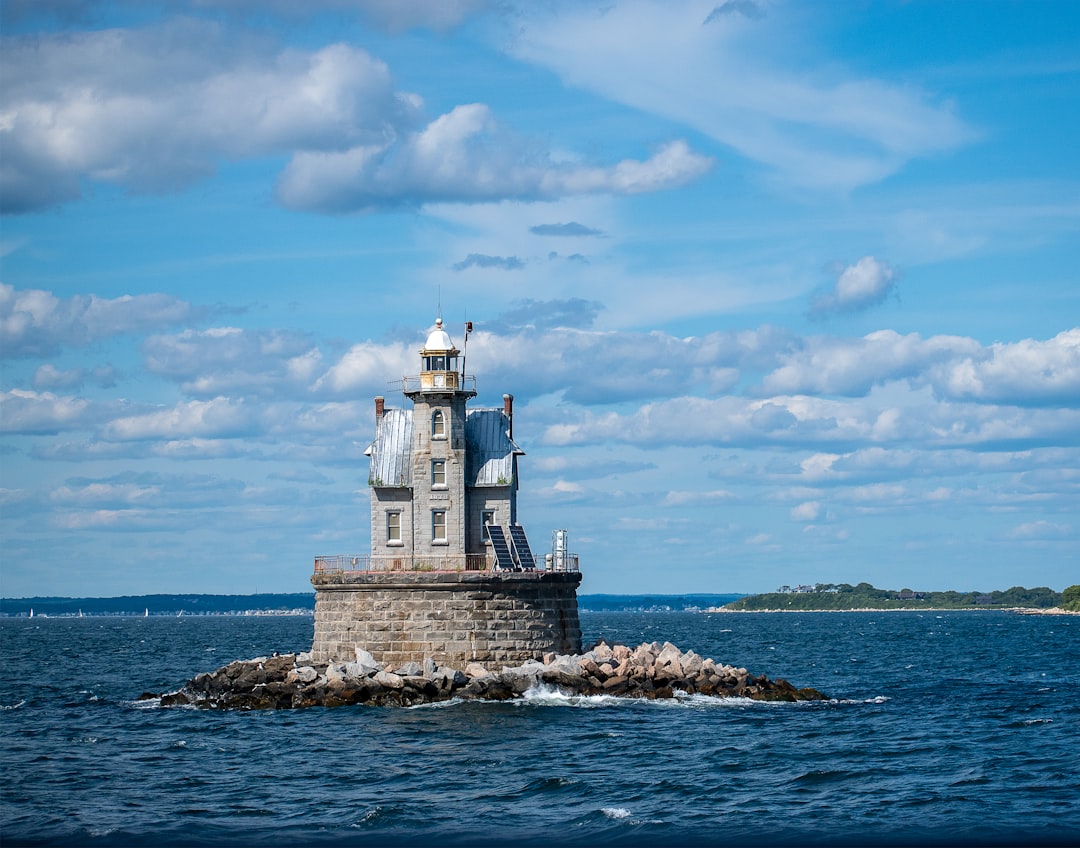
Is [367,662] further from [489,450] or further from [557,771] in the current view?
[557,771]

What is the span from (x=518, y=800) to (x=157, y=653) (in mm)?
66068

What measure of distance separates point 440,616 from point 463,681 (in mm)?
2330

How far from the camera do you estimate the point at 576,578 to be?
4988 centimetres

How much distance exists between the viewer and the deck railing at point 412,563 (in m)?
48.1

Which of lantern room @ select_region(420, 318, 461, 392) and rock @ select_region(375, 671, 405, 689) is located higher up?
lantern room @ select_region(420, 318, 461, 392)

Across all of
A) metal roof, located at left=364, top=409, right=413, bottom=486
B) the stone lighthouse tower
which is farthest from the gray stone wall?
metal roof, located at left=364, top=409, right=413, bottom=486

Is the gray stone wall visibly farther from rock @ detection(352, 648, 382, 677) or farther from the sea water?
the sea water

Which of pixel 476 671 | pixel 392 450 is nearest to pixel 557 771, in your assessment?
pixel 476 671

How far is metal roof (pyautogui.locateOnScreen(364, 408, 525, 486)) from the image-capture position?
162ft

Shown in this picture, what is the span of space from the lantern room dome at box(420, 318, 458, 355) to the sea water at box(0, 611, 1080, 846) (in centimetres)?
1189

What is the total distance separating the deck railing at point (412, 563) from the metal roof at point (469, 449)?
2.53m

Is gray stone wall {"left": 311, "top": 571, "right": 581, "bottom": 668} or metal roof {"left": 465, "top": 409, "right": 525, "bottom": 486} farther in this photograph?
metal roof {"left": 465, "top": 409, "right": 525, "bottom": 486}

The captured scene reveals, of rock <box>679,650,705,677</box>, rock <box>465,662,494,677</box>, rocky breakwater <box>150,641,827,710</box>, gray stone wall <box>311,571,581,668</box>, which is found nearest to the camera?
rocky breakwater <box>150,641,827,710</box>

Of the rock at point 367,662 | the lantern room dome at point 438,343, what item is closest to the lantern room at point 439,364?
the lantern room dome at point 438,343
